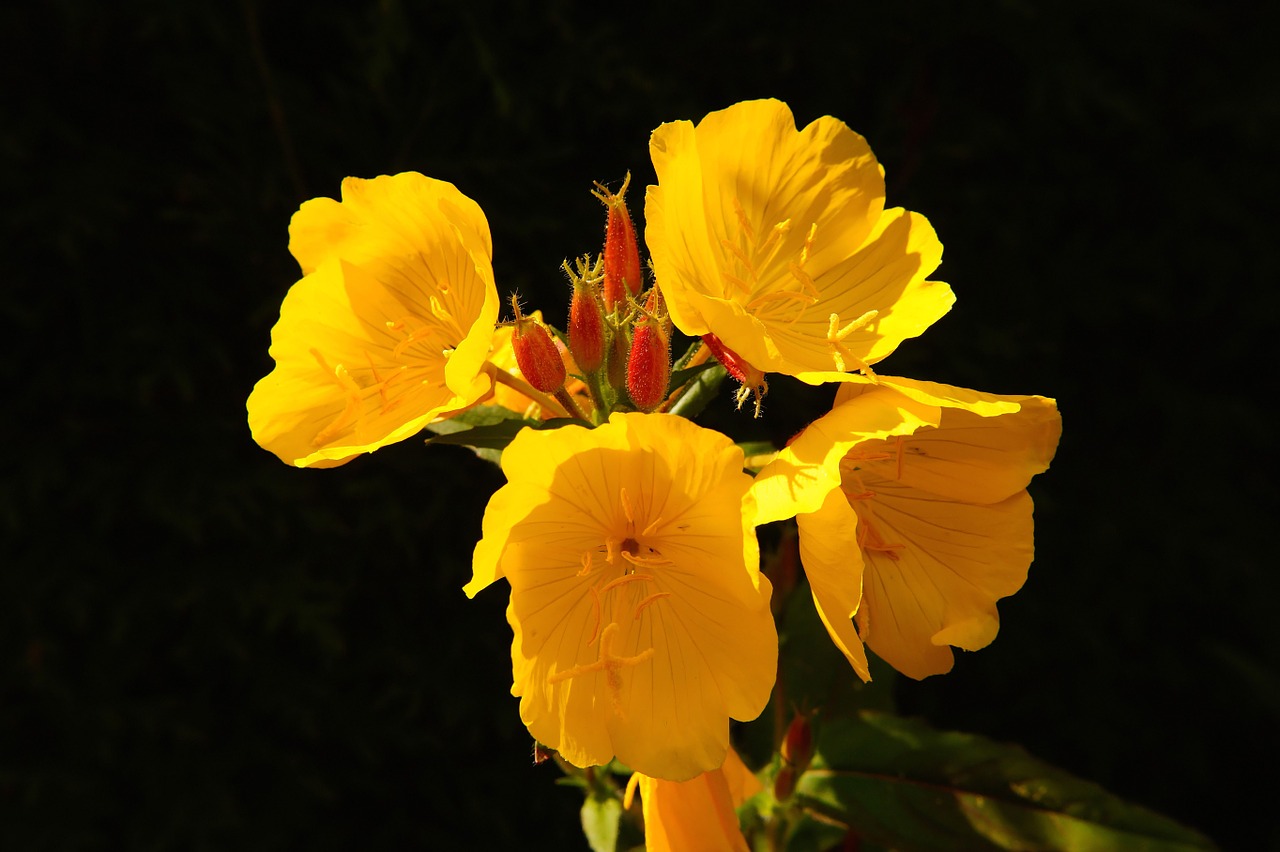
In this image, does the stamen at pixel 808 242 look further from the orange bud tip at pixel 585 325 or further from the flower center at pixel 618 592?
the flower center at pixel 618 592

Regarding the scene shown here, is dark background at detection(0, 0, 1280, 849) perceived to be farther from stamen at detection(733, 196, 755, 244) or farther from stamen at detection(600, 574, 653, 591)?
stamen at detection(600, 574, 653, 591)

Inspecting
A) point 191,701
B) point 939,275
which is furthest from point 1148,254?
point 191,701

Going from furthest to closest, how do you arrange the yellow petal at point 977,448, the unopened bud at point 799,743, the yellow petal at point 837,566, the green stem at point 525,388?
the unopened bud at point 799,743 → the green stem at point 525,388 → the yellow petal at point 977,448 → the yellow petal at point 837,566

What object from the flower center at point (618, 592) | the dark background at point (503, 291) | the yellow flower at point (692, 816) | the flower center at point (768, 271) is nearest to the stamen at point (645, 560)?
the flower center at point (618, 592)

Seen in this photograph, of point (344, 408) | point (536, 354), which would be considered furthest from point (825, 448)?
point (344, 408)

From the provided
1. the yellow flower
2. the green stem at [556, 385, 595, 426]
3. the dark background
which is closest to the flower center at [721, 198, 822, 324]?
the green stem at [556, 385, 595, 426]
